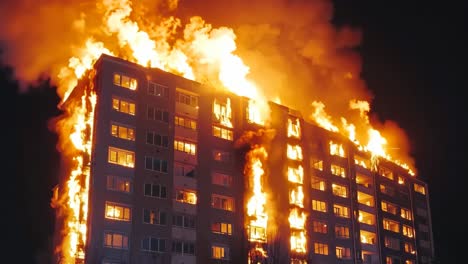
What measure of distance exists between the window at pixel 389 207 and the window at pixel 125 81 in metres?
50.6

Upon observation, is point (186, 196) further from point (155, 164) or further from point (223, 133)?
point (223, 133)

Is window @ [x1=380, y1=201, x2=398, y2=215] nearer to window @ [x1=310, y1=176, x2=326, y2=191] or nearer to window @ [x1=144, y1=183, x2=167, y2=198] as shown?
window @ [x1=310, y1=176, x2=326, y2=191]

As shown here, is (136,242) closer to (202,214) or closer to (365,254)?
(202,214)

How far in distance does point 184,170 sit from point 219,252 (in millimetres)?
10835

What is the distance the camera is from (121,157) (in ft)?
227

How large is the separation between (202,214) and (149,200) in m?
7.50

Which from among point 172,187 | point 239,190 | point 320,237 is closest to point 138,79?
point 172,187

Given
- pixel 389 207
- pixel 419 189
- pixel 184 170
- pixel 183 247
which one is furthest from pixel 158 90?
pixel 419 189

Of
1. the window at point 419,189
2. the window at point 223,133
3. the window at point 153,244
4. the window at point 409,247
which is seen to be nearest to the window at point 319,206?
the window at point 223,133

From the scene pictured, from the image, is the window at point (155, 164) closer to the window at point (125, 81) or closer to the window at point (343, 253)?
the window at point (125, 81)

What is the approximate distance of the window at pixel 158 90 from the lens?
244 feet

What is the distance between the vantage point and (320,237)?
87375 millimetres

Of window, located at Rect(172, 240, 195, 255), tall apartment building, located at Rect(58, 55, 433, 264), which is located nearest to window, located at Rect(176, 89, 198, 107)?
tall apartment building, located at Rect(58, 55, 433, 264)

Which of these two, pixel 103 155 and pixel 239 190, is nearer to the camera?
pixel 103 155
